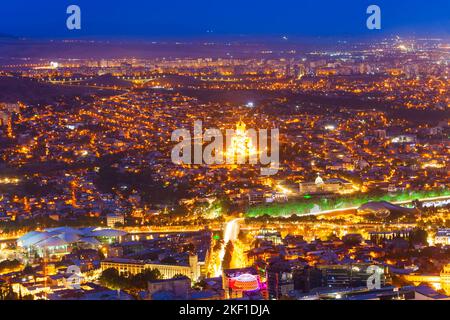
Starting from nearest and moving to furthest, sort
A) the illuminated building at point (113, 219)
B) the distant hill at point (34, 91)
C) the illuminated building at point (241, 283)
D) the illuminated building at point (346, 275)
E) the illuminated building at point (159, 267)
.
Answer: the illuminated building at point (241, 283) → the illuminated building at point (346, 275) → the illuminated building at point (159, 267) → the illuminated building at point (113, 219) → the distant hill at point (34, 91)

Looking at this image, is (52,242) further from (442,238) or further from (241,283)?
(442,238)

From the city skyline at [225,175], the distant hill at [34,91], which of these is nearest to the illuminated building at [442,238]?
the city skyline at [225,175]

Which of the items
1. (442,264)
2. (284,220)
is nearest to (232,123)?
(284,220)

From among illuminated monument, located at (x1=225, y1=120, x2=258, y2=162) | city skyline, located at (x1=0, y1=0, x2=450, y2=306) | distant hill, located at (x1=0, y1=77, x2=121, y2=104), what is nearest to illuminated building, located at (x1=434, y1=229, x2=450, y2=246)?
city skyline, located at (x1=0, y1=0, x2=450, y2=306)

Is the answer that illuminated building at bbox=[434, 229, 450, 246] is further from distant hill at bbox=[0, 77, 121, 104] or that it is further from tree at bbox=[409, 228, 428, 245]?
distant hill at bbox=[0, 77, 121, 104]

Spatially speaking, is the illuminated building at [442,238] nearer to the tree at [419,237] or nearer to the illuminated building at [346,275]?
the tree at [419,237]

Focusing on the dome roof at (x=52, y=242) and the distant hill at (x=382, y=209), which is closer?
the dome roof at (x=52, y=242)

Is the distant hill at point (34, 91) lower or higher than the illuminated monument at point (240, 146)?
higher

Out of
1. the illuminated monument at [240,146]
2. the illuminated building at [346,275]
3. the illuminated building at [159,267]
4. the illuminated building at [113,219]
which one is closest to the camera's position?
the illuminated building at [346,275]

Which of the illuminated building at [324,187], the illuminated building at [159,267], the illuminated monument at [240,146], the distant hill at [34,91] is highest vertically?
the distant hill at [34,91]

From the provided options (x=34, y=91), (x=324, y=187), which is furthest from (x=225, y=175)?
(x=34, y=91)
